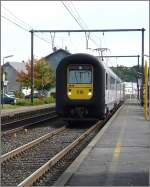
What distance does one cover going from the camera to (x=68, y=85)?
2538 cm

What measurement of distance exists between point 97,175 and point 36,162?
3.31 meters

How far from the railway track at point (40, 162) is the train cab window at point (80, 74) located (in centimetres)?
541

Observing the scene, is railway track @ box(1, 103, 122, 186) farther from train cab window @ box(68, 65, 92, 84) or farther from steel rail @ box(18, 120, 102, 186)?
train cab window @ box(68, 65, 92, 84)

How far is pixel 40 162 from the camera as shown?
13680mm

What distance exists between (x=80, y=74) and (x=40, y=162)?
1203cm

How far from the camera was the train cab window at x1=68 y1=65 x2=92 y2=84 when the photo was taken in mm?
25422

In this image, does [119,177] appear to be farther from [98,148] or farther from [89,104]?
[89,104]

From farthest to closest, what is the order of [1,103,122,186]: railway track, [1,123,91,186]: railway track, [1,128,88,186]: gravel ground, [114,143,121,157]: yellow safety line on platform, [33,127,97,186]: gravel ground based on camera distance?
1. [114,143,121,157]: yellow safety line on platform
2. [1,123,91,186]: railway track
3. [1,128,88,186]: gravel ground
4. [1,103,122,186]: railway track
5. [33,127,97,186]: gravel ground

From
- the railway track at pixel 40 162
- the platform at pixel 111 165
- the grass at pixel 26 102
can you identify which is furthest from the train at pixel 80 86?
the grass at pixel 26 102

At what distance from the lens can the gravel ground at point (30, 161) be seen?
11245 mm

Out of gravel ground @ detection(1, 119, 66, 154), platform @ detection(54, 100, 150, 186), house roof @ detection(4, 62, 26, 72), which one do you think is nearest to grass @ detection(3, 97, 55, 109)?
gravel ground @ detection(1, 119, 66, 154)

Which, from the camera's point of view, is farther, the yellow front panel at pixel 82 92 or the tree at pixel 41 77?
the tree at pixel 41 77

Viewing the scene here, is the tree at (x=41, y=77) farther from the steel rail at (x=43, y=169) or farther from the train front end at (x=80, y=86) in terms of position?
the steel rail at (x=43, y=169)

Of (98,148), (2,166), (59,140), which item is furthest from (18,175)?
(59,140)
